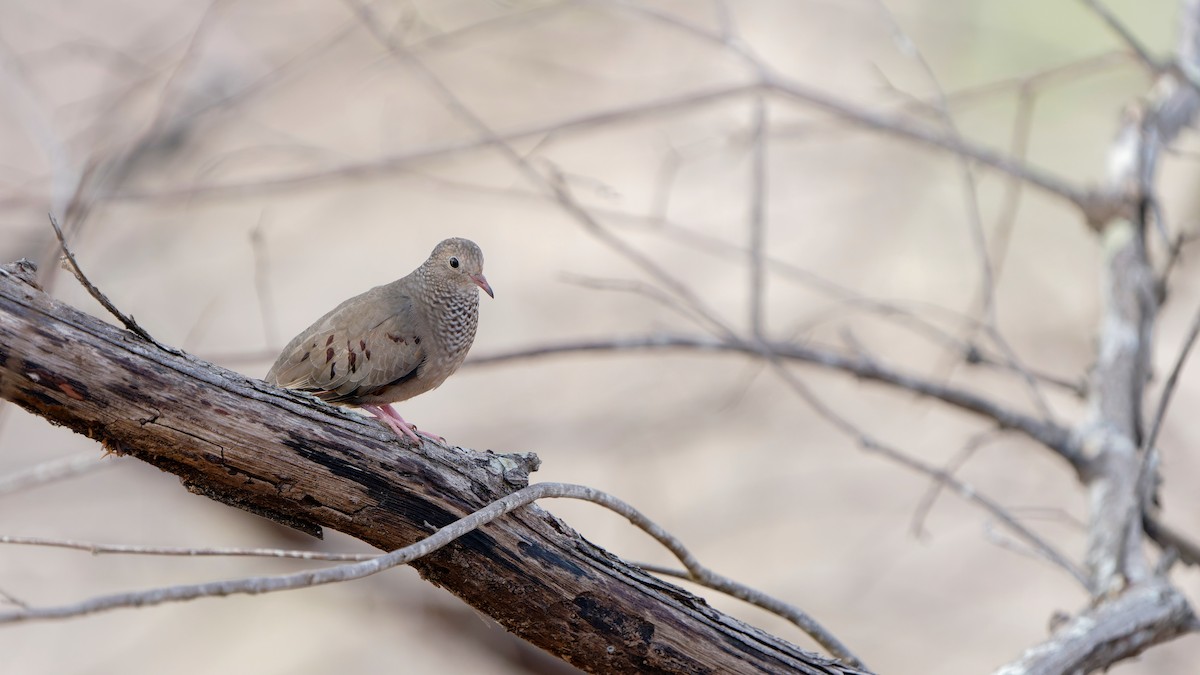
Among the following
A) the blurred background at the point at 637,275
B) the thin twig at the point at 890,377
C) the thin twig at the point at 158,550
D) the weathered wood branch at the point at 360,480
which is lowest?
the thin twig at the point at 158,550

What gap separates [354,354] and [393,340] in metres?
0.09

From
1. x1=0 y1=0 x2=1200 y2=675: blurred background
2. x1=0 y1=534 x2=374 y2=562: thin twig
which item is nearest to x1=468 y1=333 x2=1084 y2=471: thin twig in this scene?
x1=0 y1=0 x2=1200 y2=675: blurred background

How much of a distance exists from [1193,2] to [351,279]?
494 cm

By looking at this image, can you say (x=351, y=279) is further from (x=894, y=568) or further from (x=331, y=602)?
(x=894, y=568)

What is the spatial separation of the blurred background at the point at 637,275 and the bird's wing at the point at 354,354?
316 centimetres

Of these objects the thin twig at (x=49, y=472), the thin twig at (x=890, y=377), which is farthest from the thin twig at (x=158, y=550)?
the thin twig at (x=890, y=377)

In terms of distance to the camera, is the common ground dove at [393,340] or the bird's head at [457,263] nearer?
the common ground dove at [393,340]

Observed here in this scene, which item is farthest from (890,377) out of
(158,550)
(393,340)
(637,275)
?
(637,275)

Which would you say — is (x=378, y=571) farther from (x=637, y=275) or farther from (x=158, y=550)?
(x=637, y=275)

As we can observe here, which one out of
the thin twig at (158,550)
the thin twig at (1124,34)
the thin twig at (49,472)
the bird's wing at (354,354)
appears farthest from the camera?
the thin twig at (1124,34)

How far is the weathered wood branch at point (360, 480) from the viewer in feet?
5.61

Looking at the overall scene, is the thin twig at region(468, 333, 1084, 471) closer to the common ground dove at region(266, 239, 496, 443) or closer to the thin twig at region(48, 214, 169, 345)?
the common ground dove at region(266, 239, 496, 443)

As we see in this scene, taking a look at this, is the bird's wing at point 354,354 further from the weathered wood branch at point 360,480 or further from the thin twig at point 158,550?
the thin twig at point 158,550

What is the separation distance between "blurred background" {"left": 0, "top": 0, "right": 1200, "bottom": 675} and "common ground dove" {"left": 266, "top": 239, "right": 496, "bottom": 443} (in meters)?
3.12
